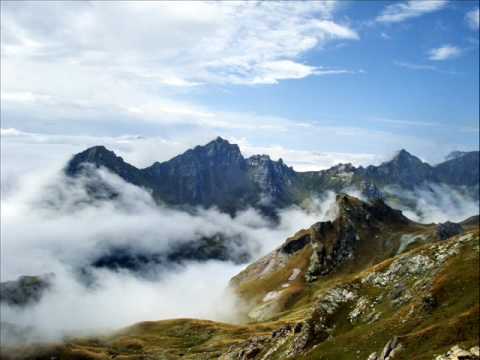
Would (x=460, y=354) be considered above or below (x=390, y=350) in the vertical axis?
above

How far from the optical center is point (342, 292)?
9875 centimetres

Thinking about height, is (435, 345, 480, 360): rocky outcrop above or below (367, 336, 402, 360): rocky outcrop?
above

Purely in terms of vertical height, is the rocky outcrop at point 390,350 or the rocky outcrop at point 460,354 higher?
the rocky outcrop at point 460,354

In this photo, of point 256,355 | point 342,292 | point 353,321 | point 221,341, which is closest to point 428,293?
point 353,321

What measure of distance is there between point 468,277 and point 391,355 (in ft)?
73.7

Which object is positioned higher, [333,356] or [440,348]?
[440,348]

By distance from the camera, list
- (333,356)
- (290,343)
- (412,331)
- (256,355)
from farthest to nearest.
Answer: (256,355) < (290,343) < (333,356) < (412,331)

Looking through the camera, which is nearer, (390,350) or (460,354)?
(460,354)

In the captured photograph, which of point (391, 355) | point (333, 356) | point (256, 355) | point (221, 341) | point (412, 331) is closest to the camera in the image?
point (391, 355)

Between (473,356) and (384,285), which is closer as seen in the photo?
(473,356)

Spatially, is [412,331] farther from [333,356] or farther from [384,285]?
[384,285]

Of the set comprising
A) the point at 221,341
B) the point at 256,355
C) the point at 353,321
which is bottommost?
the point at 221,341

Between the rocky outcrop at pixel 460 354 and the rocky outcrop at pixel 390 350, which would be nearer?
the rocky outcrop at pixel 460 354

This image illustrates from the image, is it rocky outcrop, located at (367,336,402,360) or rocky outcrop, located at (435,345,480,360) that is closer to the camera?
rocky outcrop, located at (435,345,480,360)
